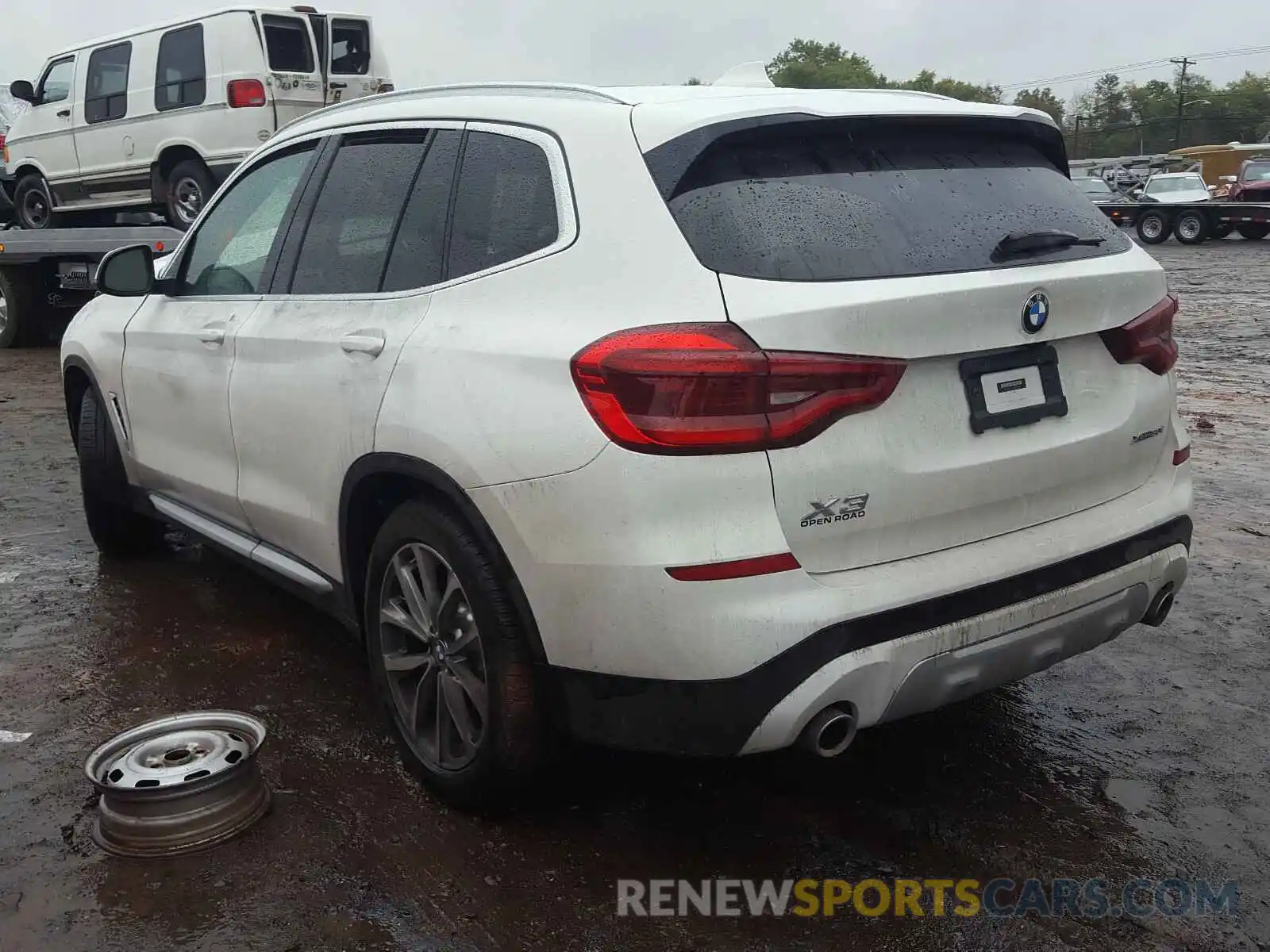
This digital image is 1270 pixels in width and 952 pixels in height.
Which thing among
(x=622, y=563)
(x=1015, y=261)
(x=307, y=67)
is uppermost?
(x=307, y=67)

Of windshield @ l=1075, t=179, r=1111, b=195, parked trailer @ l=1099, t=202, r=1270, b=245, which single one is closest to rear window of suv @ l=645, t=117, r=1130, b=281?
parked trailer @ l=1099, t=202, r=1270, b=245

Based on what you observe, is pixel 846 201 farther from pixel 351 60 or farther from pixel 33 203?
pixel 33 203

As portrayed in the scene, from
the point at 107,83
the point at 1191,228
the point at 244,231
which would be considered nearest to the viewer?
the point at 244,231

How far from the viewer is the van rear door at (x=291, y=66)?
12.3 meters

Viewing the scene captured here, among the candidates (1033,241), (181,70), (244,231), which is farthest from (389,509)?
(181,70)

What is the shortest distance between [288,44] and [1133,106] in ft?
363

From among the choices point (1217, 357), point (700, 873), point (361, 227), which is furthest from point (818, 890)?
point (1217, 357)

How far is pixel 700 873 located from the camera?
2873 millimetres

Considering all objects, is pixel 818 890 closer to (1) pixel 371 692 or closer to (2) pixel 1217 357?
(1) pixel 371 692

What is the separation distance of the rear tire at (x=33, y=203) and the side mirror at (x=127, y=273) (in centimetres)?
1170

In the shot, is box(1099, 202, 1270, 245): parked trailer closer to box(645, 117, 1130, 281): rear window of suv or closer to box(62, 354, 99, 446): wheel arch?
box(62, 354, 99, 446): wheel arch

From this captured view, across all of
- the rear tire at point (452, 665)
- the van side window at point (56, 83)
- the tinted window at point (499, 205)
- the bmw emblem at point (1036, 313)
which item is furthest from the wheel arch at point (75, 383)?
the van side window at point (56, 83)

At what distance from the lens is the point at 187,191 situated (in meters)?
12.8

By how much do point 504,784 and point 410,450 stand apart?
0.83 m
